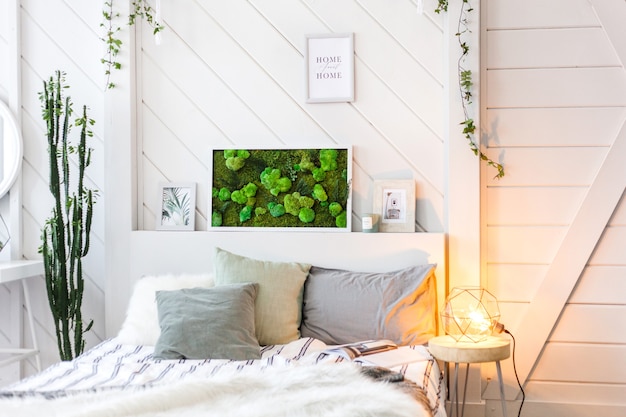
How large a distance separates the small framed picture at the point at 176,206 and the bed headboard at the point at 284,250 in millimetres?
105

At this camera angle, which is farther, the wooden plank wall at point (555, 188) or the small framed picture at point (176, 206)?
the small framed picture at point (176, 206)

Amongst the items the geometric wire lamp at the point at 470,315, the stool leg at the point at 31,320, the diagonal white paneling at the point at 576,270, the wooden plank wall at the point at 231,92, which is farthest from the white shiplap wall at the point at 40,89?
the diagonal white paneling at the point at 576,270

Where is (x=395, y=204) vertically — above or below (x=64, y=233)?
above

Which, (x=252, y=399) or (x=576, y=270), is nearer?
(x=252, y=399)

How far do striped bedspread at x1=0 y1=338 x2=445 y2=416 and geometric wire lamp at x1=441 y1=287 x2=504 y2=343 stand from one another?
0.19 metres

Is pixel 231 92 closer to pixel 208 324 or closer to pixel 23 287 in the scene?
pixel 208 324

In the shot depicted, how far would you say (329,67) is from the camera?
352 cm

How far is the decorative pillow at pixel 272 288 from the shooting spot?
312 cm

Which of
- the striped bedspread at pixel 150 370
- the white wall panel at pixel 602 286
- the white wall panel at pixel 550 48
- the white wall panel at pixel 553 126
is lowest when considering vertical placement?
the striped bedspread at pixel 150 370

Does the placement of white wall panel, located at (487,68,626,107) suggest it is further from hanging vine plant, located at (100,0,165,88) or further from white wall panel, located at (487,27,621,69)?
hanging vine plant, located at (100,0,165,88)

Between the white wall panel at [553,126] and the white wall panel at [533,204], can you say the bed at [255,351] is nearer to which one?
the white wall panel at [533,204]

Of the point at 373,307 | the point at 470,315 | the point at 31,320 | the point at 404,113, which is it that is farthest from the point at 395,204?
the point at 31,320

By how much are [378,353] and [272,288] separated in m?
0.58

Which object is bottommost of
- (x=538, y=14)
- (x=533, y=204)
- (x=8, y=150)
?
(x=533, y=204)
